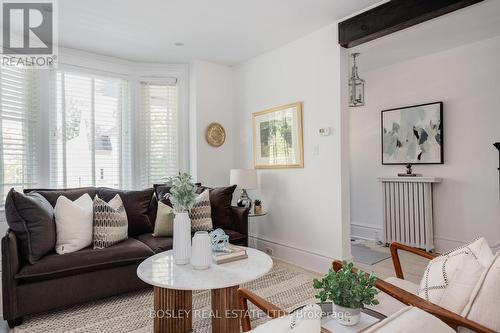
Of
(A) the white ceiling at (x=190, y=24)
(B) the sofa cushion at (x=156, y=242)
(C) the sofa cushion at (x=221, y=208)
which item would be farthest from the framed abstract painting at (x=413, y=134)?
(B) the sofa cushion at (x=156, y=242)

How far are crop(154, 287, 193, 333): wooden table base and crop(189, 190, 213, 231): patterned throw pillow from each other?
1.16 meters

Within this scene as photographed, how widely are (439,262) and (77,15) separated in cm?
359

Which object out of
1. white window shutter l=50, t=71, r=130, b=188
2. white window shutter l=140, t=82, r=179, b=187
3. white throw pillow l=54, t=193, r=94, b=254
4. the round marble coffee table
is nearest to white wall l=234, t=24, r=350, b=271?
white window shutter l=140, t=82, r=179, b=187

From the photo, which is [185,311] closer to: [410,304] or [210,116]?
[410,304]

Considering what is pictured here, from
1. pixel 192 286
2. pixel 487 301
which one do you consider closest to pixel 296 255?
pixel 192 286

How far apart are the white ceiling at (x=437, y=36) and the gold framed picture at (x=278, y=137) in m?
1.13

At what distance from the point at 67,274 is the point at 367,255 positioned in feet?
11.1

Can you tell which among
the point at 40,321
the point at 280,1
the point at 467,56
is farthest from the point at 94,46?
the point at 467,56

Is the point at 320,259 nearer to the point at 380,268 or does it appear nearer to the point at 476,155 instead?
the point at 380,268

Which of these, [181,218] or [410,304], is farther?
[181,218]

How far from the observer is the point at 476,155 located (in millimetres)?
3564

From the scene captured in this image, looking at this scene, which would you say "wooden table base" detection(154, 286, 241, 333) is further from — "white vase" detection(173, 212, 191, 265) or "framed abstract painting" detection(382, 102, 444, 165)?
"framed abstract painting" detection(382, 102, 444, 165)

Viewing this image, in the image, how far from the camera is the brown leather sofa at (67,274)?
2.14 m

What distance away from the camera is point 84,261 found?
7.88ft
